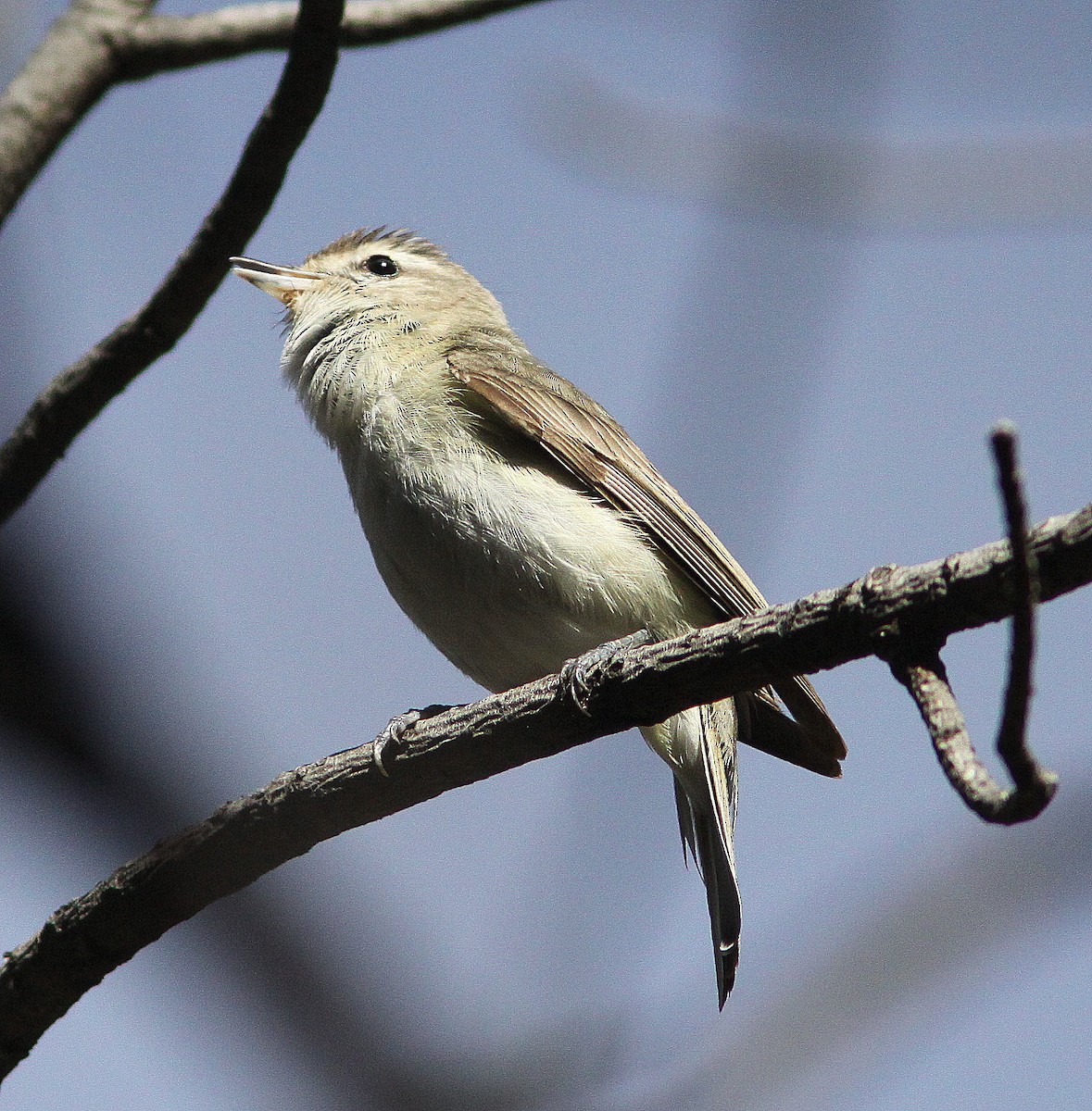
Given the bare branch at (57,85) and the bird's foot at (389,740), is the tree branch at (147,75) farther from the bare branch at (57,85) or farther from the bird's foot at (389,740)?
the bird's foot at (389,740)

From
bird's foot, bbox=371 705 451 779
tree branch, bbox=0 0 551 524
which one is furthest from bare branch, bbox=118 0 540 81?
bird's foot, bbox=371 705 451 779

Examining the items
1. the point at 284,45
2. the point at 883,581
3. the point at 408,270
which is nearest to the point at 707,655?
the point at 883,581

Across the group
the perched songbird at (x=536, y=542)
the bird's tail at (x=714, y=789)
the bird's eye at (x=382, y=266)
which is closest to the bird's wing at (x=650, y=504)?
the perched songbird at (x=536, y=542)

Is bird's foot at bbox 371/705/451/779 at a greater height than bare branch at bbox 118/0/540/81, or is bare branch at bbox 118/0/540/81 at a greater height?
bare branch at bbox 118/0/540/81

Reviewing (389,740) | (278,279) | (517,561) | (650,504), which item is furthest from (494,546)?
(278,279)

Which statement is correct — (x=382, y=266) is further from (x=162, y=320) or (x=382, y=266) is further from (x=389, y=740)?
(x=389, y=740)

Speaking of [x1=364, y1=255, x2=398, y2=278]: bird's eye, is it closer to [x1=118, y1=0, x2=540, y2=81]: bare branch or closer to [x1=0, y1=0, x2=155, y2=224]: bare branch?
[x1=118, y1=0, x2=540, y2=81]: bare branch
